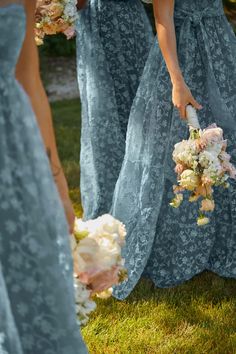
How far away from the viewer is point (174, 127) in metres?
3.82

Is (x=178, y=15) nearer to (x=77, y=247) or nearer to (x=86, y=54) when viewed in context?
(x=86, y=54)

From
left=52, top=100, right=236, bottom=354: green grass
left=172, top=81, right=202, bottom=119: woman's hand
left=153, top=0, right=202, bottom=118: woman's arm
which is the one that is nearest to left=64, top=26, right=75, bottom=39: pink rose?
left=153, top=0, right=202, bottom=118: woman's arm

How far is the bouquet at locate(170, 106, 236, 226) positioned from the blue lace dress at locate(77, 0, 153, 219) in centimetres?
126

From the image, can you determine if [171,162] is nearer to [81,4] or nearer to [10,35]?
[81,4]

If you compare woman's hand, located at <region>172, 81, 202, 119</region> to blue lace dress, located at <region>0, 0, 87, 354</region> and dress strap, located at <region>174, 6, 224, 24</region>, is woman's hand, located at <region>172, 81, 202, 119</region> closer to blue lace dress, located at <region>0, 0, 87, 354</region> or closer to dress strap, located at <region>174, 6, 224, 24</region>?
dress strap, located at <region>174, 6, 224, 24</region>

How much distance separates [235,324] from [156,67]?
4.45 ft

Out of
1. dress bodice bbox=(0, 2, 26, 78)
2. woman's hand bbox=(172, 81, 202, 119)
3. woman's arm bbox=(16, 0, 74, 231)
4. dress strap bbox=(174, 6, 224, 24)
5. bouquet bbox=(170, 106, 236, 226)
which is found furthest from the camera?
dress strap bbox=(174, 6, 224, 24)

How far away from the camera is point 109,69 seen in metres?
4.39

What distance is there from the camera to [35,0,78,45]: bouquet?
3848 mm

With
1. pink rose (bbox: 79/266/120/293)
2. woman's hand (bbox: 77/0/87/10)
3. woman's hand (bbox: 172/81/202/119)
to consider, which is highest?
woman's hand (bbox: 77/0/87/10)

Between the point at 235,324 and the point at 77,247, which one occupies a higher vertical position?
the point at 77,247

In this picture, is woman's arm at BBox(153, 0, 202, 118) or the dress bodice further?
woman's arm at BBox(153, 0, 202, 118)

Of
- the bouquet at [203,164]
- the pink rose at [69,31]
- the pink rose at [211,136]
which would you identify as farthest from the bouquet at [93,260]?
the pink rose at [69,31]

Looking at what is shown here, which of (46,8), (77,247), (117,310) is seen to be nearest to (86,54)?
(46,8)
